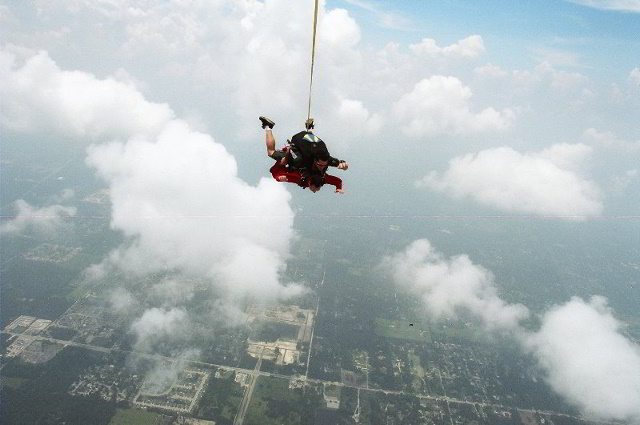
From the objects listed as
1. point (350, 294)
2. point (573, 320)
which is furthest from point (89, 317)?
point (573, 320)

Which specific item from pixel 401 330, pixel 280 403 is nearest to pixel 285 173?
pixel 280 403

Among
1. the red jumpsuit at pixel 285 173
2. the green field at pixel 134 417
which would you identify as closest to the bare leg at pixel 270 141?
the red jumpsuit at pixel 285 173

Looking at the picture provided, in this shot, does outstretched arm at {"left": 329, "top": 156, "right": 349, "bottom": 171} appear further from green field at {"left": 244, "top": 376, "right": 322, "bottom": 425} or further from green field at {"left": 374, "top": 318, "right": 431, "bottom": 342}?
green field at {"left": 374, "top": 318, "right": 431, "bottom": 342}

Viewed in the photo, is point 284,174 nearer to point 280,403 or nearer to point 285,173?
point 285,173

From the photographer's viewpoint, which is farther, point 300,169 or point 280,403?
point 280,403

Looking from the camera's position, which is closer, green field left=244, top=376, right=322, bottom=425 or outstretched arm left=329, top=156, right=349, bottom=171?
outstretched arm left=329, top=156, right=349, bottom=171

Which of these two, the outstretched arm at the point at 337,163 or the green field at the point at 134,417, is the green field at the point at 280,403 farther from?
the outstretched arm at the point at 337,163

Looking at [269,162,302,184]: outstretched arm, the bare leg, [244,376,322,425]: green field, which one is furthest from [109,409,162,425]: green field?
the bare leg
